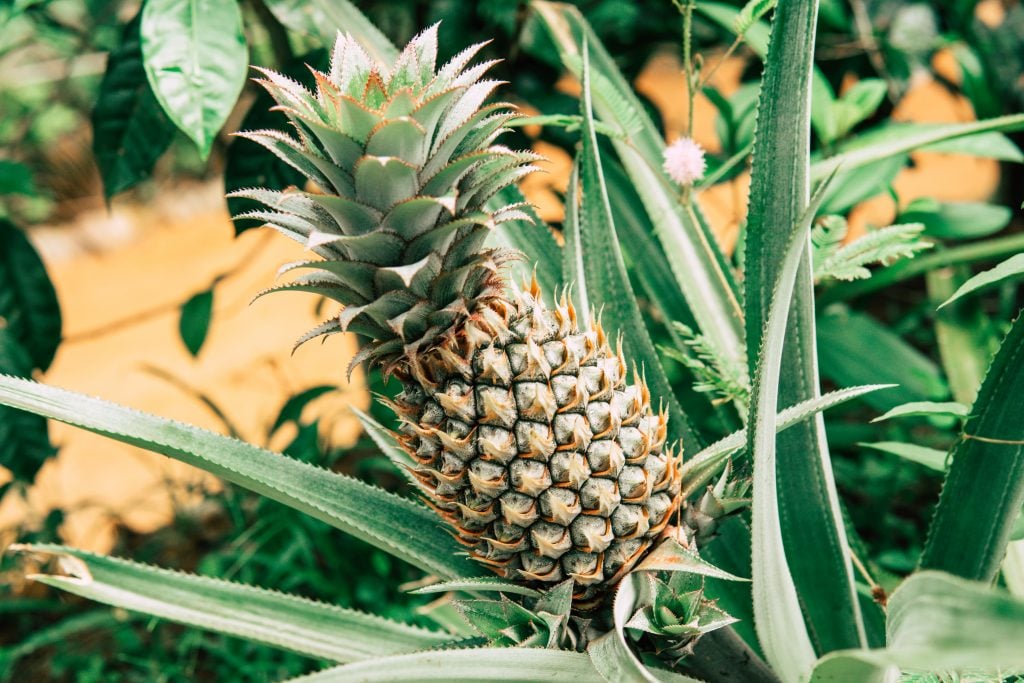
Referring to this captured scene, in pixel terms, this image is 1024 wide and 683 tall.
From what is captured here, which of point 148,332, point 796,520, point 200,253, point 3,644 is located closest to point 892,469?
point 796,520

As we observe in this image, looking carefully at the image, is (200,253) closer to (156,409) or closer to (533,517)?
(156,409)

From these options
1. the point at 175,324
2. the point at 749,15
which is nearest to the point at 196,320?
the point at 749,15

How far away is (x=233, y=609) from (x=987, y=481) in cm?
84

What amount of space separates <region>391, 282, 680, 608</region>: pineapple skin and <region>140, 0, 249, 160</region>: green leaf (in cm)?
42

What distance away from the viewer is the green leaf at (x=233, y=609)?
85cm

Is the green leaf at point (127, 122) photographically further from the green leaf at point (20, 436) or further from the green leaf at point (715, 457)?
the green leaf at point (715, 457)

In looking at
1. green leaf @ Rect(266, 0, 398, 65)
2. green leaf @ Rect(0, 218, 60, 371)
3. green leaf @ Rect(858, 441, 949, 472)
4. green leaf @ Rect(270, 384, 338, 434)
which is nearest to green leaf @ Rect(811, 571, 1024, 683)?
green leaf @ Rect(858, 441, 949, 472)

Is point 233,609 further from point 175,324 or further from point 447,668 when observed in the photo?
point 175,324

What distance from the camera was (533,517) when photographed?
0.81 meters

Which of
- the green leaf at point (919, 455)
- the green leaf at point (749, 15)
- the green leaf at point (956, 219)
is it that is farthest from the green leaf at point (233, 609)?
the green leaf at point (956, 219)

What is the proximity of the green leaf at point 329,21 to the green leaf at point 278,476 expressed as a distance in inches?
25.0

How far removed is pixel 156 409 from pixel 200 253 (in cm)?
190

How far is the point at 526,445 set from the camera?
31.4 inches

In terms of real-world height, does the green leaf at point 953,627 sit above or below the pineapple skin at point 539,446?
above
